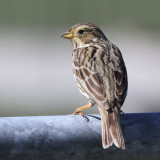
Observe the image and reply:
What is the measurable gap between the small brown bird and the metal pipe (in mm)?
82

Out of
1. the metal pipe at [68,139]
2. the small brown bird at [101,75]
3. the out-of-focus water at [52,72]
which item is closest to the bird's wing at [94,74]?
the small brown bird at [101,75]

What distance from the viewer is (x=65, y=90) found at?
13.1 metres

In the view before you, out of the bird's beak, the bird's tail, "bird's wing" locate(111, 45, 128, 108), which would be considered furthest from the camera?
the bird's beak

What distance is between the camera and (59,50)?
1541 cm

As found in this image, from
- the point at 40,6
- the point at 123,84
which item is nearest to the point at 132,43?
the point at 40,6

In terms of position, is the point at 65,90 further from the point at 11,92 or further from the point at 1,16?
the point at 1,16

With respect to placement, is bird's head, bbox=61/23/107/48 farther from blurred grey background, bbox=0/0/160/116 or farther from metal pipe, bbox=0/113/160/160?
blurred grey background, bbox=0/0/160/116

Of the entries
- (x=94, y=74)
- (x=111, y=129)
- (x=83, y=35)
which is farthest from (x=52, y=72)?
(x=111, y=129)

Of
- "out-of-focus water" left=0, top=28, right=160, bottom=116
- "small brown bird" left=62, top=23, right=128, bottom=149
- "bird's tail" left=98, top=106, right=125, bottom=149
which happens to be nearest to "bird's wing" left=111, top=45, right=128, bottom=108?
"small brown bird" left=62, top=23, right=128, bottom=149

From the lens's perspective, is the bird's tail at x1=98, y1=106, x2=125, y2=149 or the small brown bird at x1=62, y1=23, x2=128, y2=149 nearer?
the bird's tail at x1=98, y1=106, x2=125, y2=149

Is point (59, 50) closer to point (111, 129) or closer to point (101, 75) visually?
point (101, 75)

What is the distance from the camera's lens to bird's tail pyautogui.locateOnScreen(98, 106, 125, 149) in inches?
129

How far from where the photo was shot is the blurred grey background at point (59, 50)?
12242 millimetres

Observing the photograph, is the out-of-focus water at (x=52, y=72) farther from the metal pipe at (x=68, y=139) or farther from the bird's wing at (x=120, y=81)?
the metal pipe at (x=68, y=139)
